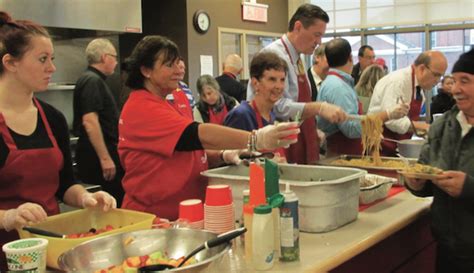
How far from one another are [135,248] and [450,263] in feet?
4.47

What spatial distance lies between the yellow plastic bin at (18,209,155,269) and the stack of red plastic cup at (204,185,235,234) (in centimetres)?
21

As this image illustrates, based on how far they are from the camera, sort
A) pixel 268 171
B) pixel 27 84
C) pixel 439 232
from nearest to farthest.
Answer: pixel 268 171
pixel 27 84
pixel 439 232

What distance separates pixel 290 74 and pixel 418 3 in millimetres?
5540

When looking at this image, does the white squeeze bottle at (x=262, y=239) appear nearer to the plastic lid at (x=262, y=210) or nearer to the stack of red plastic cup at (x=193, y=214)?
the plastic lid at (x=262, y=210)

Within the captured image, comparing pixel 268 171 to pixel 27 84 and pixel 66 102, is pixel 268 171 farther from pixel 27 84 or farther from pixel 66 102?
pixel 66 102

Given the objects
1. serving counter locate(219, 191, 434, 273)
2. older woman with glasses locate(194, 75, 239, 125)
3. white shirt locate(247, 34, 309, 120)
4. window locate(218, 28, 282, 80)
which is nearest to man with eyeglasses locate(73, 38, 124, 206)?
older woman with glasses locate(194, 75, 239, 125)

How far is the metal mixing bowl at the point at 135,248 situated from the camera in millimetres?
1528

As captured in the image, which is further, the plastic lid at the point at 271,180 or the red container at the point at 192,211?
the red container at the point at 192,211

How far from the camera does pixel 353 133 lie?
3.49 metres

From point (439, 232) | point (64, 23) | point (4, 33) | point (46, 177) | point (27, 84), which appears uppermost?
point (64, 23)

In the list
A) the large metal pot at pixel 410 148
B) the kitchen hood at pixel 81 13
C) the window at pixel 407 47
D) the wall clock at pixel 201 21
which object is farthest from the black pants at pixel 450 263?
the window at pixel 407 47

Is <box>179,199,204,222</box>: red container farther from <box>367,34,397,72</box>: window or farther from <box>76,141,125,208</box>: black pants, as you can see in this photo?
<box>367,34,397,72</box>: window

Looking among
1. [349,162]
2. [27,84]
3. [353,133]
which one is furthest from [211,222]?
[353,133]

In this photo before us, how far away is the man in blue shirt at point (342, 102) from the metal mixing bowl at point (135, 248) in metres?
1.97
